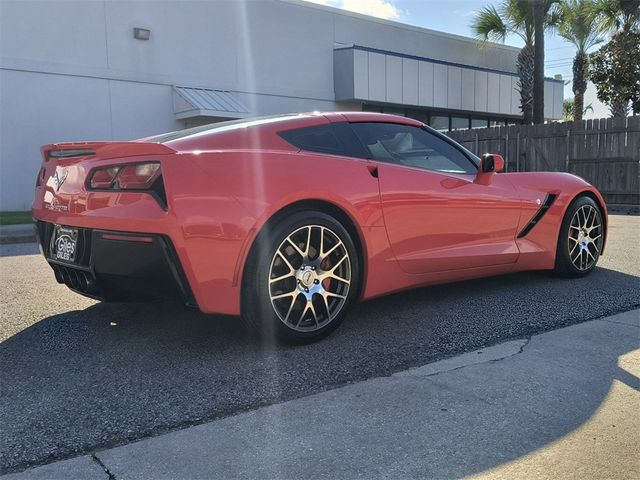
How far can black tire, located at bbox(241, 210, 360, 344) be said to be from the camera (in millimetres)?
3225

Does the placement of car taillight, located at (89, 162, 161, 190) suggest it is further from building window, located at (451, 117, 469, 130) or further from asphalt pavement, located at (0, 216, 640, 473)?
building window, located at (451, 117, 469, 130)

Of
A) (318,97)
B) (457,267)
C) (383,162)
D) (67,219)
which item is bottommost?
(457,267)

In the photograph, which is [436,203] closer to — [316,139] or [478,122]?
[316,139]

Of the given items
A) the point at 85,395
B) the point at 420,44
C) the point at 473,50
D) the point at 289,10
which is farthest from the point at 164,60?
the point at 85,395

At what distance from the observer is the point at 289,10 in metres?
17.7

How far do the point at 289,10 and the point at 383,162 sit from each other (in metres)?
15.3

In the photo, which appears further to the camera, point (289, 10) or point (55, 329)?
point (289, 10)

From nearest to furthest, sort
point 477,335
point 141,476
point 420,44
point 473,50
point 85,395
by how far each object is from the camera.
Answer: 1. point 141,476
2. point 85,395
3. point 477,335
4. point 420,44
5. point 473,50

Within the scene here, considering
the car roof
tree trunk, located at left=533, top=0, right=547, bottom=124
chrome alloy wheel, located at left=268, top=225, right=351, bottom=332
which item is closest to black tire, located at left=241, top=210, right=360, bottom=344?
chrome alloy wheel, located at left=268, top=225, right=351, bottom=332

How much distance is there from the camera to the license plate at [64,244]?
11.1 feet

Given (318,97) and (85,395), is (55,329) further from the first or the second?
(318,97)

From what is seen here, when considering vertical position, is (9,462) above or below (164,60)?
below

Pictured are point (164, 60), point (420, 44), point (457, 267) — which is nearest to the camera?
point (457, 267)

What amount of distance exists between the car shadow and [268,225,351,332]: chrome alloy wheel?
7.6 inches
